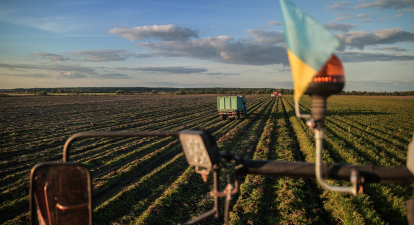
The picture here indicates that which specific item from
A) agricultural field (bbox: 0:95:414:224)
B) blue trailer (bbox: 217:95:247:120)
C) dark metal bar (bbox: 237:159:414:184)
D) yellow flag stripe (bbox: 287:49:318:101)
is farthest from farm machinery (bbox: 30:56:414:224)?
blue trailer (bbox: 217:95:247:120)

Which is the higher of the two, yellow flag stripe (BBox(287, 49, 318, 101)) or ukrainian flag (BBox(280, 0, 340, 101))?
ukrainian flag (BBox(280, 0, 340, 101))

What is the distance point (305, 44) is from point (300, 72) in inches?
A: 5.1

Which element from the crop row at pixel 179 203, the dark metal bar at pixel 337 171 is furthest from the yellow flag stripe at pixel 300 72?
the crop row at pixel 179 203

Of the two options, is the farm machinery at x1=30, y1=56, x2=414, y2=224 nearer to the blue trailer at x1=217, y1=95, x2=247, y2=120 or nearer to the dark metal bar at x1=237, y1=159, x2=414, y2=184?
the dark metal bar at x1=237, y1=159, x2=414, y2=184

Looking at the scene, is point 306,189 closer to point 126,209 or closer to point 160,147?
point 126,209

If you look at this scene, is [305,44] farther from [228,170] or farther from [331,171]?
[228,170]

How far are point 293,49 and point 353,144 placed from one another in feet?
40.0

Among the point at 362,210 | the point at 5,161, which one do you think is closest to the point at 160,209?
the point at 362,210

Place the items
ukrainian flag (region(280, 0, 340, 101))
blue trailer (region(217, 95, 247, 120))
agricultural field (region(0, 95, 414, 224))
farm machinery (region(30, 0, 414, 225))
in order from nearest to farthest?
ukrainian flag (region(280, 0, 340, 101)) → farm machinery (region(30, 0, 414, 225)) → agricultural field (region(0, 95, 414, 224)) → blue trailer (region(217, 95, 247, 120))

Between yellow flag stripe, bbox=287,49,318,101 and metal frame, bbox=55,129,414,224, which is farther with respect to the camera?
metal frame, bbox=55,129,414,224

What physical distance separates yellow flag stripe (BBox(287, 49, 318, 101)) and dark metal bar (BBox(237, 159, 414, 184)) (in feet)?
1.62

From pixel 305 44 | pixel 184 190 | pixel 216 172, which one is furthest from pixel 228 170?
pixel 184 190

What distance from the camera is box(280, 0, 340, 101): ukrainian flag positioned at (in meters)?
1.04

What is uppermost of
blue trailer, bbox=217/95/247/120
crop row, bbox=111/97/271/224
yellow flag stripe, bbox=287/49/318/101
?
yellow flag stripe, bbox=287/49/318/101
